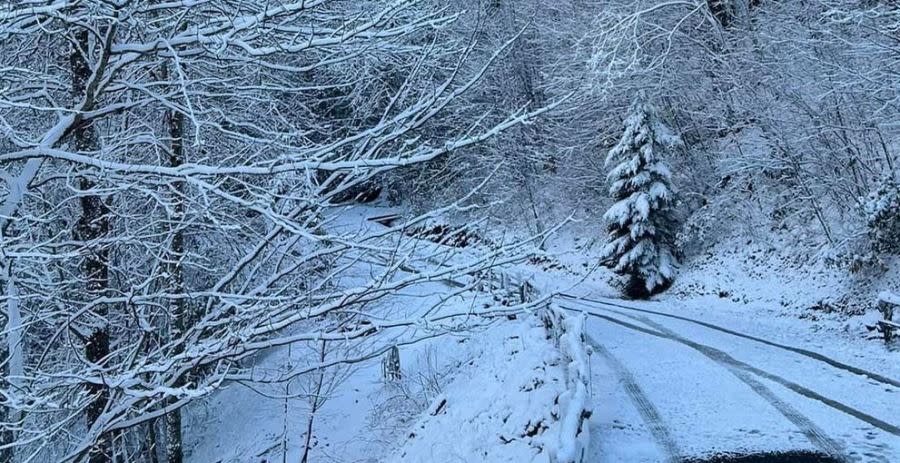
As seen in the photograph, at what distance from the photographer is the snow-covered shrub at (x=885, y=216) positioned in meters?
15.4

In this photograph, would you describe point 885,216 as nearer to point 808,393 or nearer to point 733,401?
point 808,393

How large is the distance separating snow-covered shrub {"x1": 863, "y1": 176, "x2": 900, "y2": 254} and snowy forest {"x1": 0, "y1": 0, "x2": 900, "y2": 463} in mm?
67

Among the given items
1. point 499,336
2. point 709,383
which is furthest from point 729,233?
point 709,383

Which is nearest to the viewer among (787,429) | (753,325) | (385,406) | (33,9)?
(33,9)

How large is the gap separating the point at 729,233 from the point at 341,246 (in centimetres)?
2321

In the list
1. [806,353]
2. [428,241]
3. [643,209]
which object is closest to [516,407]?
[806,353]

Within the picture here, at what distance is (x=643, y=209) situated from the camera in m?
23.2

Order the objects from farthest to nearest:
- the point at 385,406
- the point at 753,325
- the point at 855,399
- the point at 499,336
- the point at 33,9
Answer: the point at 499,336
the point at 753,325
the point at 385,406
the point at 855,399
the point at 33,9

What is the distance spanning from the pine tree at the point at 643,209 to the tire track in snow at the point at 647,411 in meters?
11.2

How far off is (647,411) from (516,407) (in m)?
2.47

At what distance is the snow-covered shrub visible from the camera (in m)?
15.4

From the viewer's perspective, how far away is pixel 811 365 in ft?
36.1

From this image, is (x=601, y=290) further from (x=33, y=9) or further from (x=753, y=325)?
(x=33, y=9)

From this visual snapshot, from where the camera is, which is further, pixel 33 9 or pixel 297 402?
pixel 297 402
